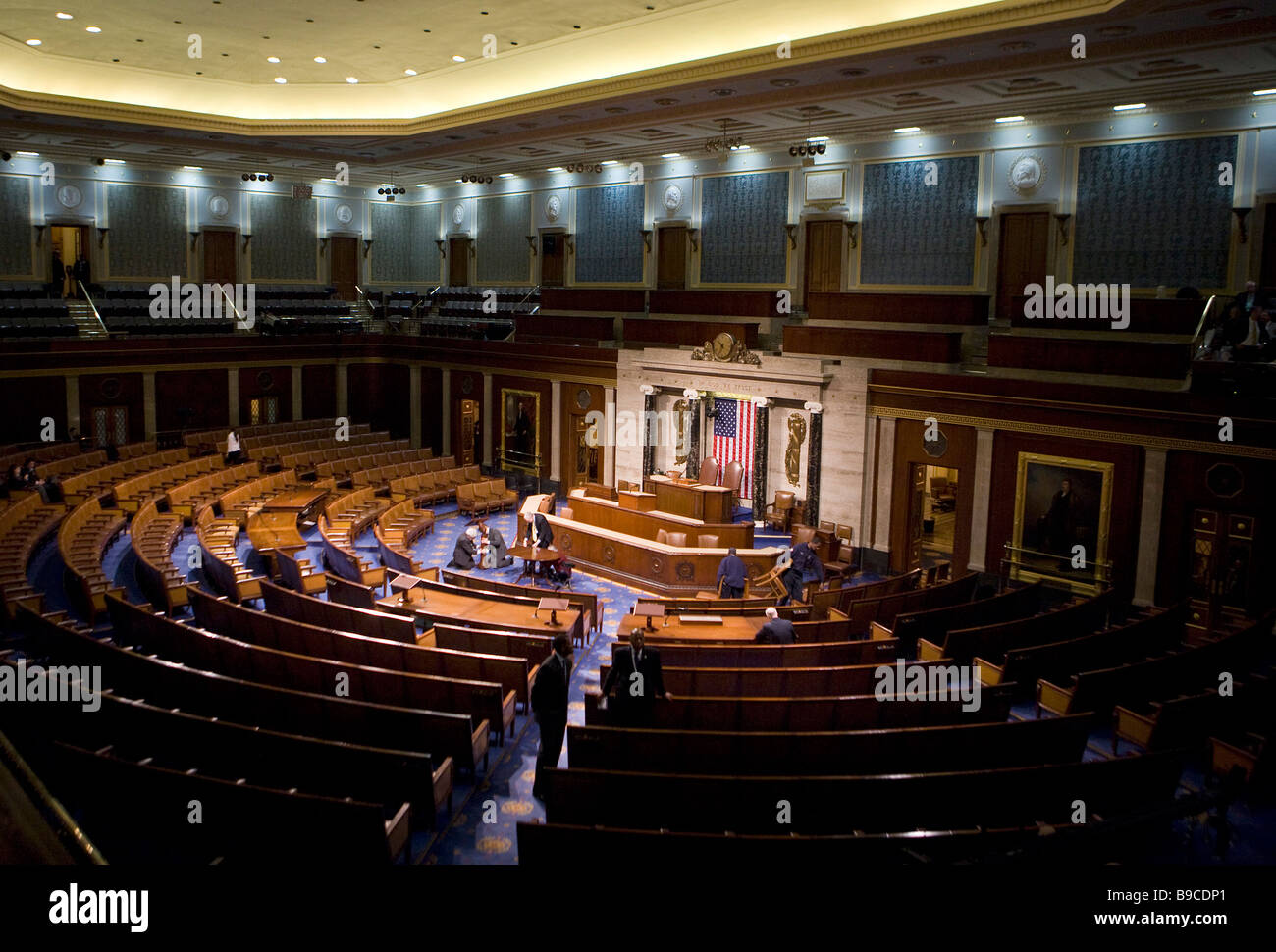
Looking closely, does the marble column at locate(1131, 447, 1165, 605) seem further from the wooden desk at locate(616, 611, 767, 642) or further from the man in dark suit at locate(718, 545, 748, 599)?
the wooden desk at locate(616, 611, 767, 642)

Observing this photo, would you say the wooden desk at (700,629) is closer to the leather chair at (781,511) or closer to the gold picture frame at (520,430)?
the leather chair at (781,511)

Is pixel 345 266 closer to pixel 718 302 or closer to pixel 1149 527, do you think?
pixel 718 302

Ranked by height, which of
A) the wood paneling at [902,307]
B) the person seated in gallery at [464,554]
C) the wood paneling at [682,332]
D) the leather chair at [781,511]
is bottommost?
the person seated in gallery at [464,554]

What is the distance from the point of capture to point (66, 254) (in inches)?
1021

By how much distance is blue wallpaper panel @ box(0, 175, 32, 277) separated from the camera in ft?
76.8

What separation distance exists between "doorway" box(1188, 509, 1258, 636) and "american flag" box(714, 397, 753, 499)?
841 centimetres

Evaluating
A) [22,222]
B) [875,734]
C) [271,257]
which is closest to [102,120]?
[22,222]

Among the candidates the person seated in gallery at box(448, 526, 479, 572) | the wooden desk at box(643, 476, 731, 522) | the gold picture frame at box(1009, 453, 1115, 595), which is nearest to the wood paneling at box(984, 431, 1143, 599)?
the gold picture frame at box(1009, 453, 1115, 595)

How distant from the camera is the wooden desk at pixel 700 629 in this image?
36.5 ft

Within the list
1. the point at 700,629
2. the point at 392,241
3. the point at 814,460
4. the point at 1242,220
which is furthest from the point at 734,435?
the point at 392,241

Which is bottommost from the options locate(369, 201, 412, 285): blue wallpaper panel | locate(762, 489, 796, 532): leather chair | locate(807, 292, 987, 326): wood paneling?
locate(762, 489, 796, 532): leather chair

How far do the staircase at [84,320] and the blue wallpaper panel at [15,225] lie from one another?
6.06ft

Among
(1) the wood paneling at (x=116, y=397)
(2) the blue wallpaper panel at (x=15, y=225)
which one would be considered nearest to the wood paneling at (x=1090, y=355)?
(1) the wood paneling at (x=116, y=397)

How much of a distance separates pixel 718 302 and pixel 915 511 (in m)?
6.62
